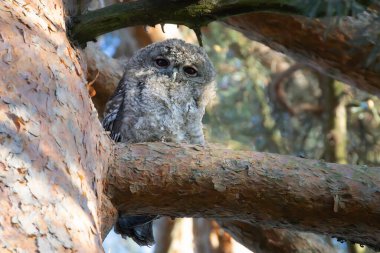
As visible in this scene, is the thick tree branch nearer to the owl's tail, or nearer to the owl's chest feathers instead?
the owl's chest feathers

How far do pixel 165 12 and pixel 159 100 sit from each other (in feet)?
3.25

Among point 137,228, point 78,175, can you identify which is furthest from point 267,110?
point 78,175

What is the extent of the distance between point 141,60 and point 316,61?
3.80ft

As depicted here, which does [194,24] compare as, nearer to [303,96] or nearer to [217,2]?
[217,2]

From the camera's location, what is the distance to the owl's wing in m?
3.74

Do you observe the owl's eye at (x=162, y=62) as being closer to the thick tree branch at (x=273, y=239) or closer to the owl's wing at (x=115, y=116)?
the owl's wing at (x=115, y=116)

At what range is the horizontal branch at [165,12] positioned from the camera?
2826 millimetres

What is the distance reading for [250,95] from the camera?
6.80 metres

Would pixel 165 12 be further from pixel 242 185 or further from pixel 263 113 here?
pixel 263 113

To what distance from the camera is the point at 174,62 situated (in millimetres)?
4191

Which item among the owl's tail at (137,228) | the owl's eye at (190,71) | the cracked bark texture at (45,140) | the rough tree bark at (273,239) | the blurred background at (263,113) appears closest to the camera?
the cracked bark texture at (45,140)

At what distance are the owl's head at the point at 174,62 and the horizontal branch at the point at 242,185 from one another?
137cm

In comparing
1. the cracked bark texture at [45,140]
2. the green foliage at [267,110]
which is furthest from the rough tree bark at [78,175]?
the green foliage at [267,110]

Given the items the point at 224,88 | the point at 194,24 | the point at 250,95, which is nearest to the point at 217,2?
the point at 194,24
